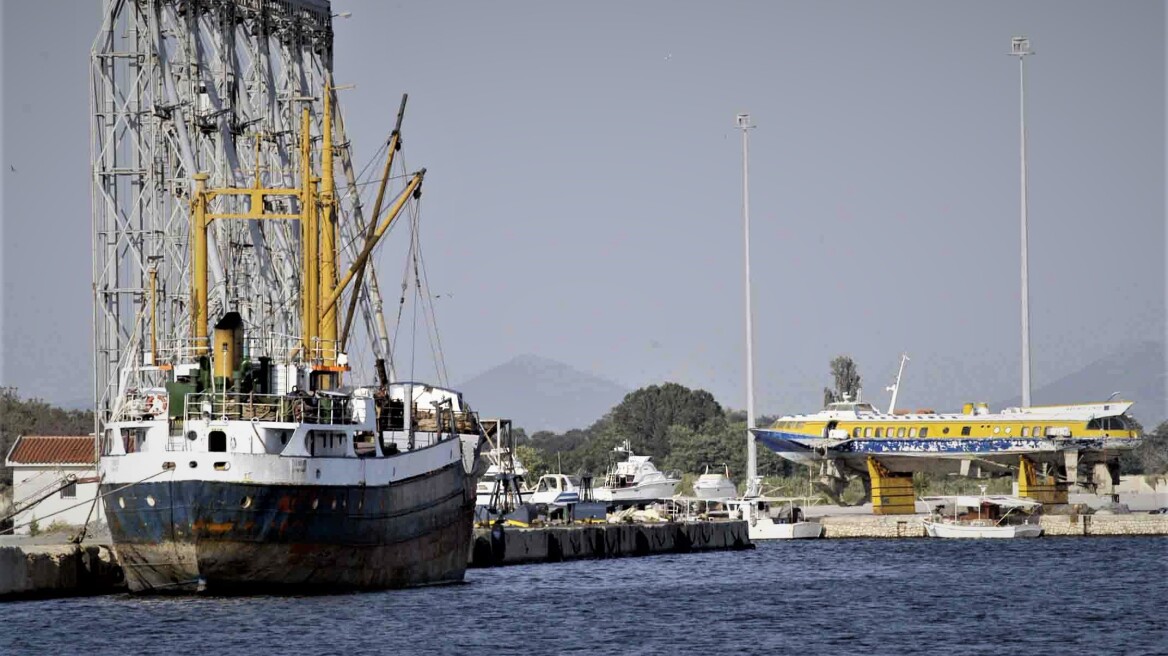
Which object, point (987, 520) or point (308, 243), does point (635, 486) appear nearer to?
point (987, 520)

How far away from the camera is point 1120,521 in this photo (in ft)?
399

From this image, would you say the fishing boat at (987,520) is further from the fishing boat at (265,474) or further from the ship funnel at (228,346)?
the ship funnel at (228,346)

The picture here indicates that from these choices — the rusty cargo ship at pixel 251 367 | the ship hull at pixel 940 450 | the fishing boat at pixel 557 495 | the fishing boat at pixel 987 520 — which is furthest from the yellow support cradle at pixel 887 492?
the rusty cargo ship at pixel 251 367

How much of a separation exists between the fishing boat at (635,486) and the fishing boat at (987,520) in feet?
95.6

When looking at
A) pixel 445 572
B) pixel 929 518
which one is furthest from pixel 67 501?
pixel 929 518

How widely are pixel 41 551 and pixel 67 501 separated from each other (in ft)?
101

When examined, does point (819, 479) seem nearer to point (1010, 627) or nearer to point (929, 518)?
point (929, 518)

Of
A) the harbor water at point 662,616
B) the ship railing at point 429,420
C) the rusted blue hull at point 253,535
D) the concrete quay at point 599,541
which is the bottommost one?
Answer: the harbor water at point 662,616

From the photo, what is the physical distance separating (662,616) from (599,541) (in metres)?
40.6

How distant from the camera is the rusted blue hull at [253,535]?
64500mm

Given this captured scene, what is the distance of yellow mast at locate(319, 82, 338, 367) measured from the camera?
79562mm

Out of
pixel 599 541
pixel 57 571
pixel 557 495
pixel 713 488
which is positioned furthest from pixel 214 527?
pixel 713 488

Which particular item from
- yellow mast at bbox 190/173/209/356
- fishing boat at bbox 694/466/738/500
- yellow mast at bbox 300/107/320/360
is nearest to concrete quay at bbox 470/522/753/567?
yellow mast at bbox 300/107/320/360

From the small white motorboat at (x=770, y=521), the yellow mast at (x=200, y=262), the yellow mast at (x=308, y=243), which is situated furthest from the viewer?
the small white motorboat at (x=770, y=521)
